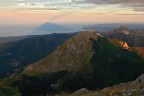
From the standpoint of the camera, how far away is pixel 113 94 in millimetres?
26234

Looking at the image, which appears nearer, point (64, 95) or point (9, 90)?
point (64, 95)

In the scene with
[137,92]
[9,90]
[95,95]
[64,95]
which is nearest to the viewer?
[137,92]

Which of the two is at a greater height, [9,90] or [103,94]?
[103,94]

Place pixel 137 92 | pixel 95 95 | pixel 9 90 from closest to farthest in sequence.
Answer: pixel 137 92 → pixel 95 95 → pixel 9 90

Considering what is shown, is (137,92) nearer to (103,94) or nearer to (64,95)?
(103,94)

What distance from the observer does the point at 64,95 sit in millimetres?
Result: 31188

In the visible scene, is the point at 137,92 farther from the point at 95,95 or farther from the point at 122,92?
the point at 95,95

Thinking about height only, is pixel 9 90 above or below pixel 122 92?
below

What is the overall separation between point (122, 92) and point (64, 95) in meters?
6.72

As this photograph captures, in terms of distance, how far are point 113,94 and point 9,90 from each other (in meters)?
34.2

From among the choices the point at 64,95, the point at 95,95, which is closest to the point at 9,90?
the point at 64,95

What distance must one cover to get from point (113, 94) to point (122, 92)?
673 millimetres

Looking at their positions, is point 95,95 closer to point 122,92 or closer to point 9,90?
point 122,92

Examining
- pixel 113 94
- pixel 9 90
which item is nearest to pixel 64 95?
pixel 113 94
